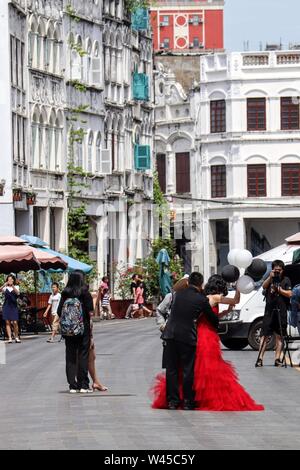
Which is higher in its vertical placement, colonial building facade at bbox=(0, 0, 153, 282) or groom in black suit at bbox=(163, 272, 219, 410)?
colonial building facade at bbox=(0, 0, 153, 282)

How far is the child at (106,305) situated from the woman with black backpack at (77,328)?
37683mm

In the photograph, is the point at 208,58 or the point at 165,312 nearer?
the point at 165,312

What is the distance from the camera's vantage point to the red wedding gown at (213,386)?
21.2 metres

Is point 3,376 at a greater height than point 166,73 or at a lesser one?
lesser

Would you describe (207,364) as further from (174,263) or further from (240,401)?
(174,263)

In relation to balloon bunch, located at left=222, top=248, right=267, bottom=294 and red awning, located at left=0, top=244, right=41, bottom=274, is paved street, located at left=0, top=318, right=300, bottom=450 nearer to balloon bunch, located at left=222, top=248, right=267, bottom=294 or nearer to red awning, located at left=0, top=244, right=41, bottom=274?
balloon bunch, located at left=222, top=248, right=267, bottom=294

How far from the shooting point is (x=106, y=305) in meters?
62.9

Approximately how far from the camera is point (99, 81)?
6856 cm

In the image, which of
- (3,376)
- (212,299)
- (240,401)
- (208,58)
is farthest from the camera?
(208,58)

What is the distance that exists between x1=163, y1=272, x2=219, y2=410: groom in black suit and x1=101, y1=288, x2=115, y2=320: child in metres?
40.0

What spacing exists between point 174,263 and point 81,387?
48.3 metres

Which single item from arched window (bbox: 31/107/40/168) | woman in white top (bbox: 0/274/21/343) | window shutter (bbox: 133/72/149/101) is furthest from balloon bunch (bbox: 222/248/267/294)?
window shutter (bbox: 133/72/149/101)

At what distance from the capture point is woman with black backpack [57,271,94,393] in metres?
24.0
